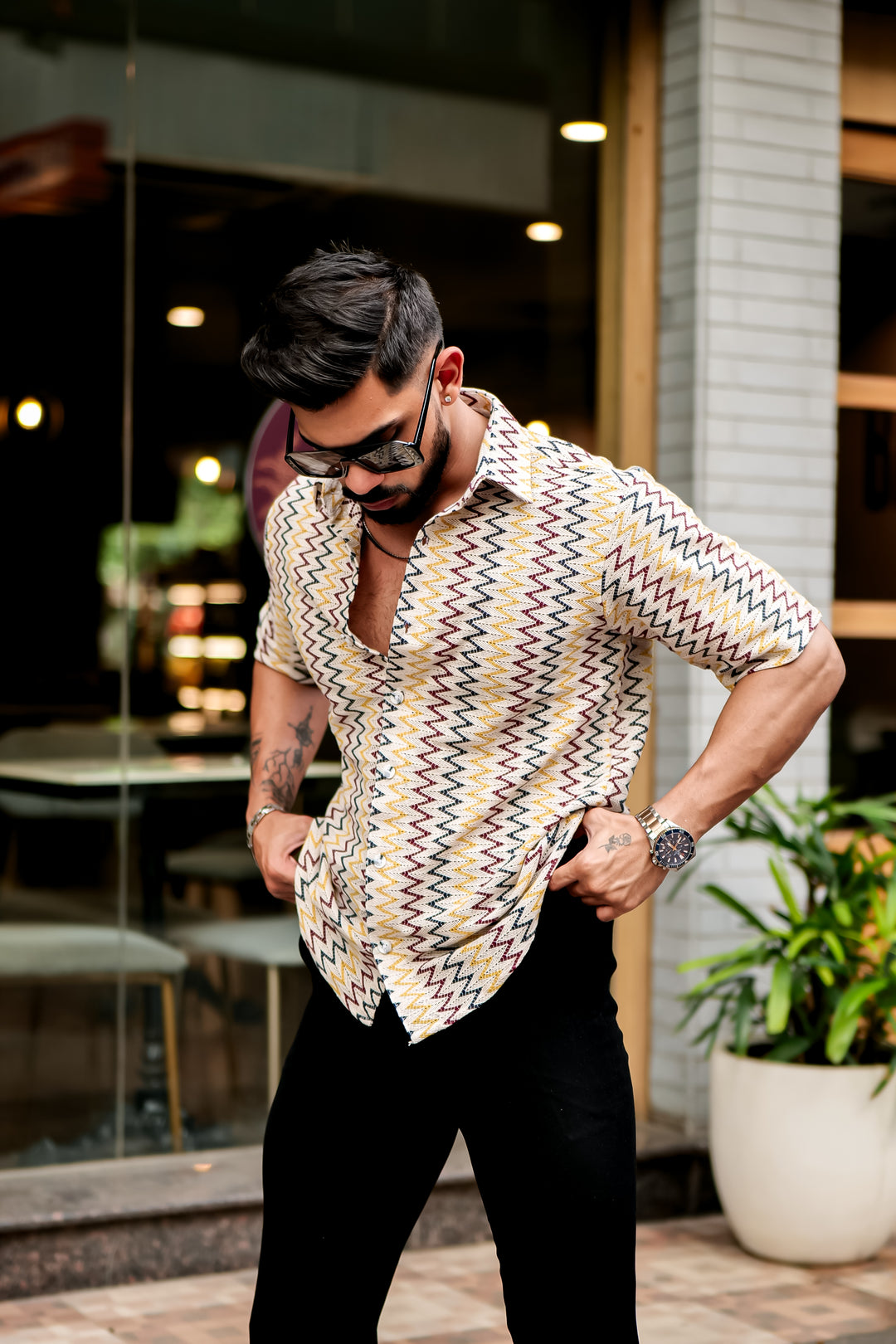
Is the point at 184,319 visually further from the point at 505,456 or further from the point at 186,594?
the point at 505,456

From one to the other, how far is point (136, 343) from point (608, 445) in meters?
1.45

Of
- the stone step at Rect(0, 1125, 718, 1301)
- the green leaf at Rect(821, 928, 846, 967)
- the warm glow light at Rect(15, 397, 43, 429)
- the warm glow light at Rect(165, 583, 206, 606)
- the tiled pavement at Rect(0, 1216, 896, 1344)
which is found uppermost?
the warm glow light at Rect(15, 397, 43, 429)

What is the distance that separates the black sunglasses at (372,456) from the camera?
6.75ft

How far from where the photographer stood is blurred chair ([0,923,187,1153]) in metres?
4.41

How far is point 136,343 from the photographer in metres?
4.45

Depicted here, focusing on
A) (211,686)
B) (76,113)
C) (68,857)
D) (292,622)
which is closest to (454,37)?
(76,113)

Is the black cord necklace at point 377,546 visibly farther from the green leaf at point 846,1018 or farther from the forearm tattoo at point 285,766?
the green leaf at point 846,1018

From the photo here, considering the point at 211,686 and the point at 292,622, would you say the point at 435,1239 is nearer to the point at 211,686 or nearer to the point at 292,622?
the point at 211,686

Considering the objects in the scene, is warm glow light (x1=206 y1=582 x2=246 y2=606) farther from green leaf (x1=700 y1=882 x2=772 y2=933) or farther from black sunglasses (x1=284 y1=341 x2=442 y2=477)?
black sunglasses (x1=284 y1=341 x2=442 y2=477)

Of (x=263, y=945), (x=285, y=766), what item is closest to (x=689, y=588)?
(x=285, y=766)

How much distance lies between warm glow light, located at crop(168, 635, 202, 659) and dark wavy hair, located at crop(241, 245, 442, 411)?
2.47 metres

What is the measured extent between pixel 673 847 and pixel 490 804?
249mm

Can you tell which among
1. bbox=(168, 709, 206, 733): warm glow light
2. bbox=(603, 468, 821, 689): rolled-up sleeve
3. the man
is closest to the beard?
the man

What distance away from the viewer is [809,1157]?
162 inches
